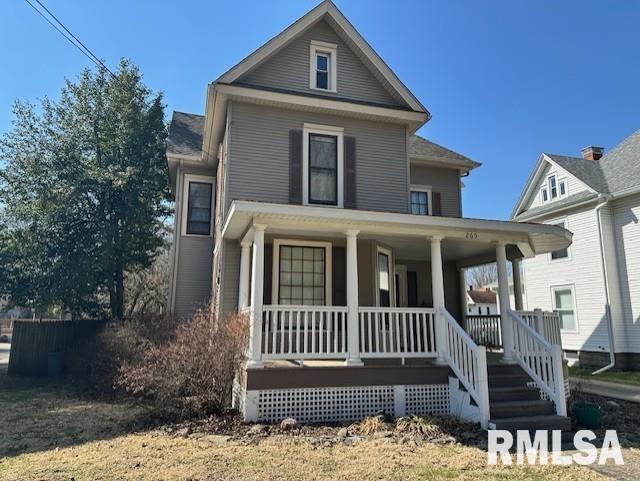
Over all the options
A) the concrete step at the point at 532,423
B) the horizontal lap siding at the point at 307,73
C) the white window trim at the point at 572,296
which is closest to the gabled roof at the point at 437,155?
the horizontal lap siding at the point at 307,73

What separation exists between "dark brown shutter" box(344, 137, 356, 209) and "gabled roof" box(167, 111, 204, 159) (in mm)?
5221

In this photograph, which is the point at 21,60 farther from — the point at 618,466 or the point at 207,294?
the point at 618,466

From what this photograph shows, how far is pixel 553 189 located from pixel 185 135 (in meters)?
16.4

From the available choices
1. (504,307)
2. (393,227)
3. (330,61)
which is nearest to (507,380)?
(504,307)

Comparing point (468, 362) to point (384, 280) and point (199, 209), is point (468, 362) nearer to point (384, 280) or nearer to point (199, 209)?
point (384, 280)

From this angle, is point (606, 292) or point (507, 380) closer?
point (507, 380)

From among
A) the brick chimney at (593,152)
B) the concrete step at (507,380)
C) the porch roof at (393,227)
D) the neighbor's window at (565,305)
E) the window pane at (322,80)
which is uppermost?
the brick chimney at (593,152)

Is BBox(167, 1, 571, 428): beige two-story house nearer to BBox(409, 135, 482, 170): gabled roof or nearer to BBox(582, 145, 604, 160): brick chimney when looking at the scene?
BBox(409, 135, 482, 170): gabled roof

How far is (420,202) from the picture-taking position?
14.0 m

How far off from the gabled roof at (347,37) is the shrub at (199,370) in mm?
6002

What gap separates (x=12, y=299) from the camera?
14547 mm

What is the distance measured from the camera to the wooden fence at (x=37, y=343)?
14.1m

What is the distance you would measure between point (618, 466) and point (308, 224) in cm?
571

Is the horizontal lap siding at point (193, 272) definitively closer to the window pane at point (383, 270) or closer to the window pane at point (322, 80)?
the window pane at point (383, 270)
